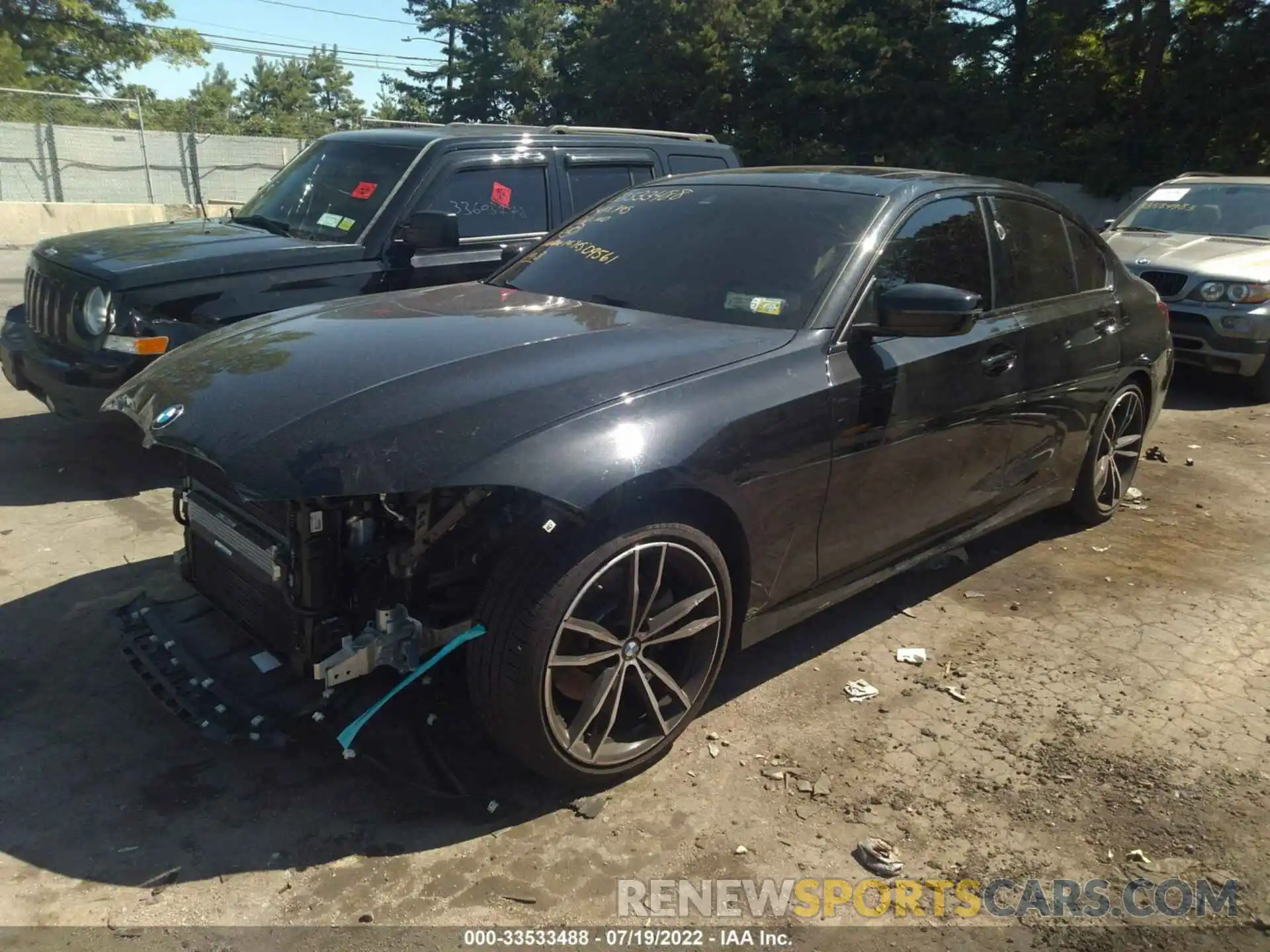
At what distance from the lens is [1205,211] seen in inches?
365

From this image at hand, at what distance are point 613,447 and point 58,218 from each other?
1955cm

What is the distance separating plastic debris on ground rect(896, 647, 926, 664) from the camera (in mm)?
3838

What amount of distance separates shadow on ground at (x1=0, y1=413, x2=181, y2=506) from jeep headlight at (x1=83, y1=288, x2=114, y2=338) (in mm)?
455

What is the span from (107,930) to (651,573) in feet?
5.36

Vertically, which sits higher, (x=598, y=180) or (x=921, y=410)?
(x=598, y=180)

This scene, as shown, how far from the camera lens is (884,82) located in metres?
26.3

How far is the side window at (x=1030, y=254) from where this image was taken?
13.6 feet

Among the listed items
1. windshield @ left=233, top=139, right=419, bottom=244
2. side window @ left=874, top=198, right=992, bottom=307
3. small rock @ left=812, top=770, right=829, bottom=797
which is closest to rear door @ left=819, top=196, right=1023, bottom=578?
side window @ left=874, top=198, right=992, bottom=307

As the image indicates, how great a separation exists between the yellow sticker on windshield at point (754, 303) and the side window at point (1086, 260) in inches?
77.6

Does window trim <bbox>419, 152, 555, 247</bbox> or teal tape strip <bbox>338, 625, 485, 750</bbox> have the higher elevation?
window trim <bbox>419, 152, 555, 247</bbox>

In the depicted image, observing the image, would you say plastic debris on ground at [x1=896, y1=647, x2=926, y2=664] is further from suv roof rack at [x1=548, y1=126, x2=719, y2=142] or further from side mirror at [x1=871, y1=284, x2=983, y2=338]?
suv roof rack at [x1=548, y1=126, x2=719, y2=142]

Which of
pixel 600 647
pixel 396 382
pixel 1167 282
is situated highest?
pixel 396 382

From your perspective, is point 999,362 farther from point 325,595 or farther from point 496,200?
point 496,200

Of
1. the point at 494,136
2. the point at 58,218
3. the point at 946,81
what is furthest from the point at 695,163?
the point at 946,81
